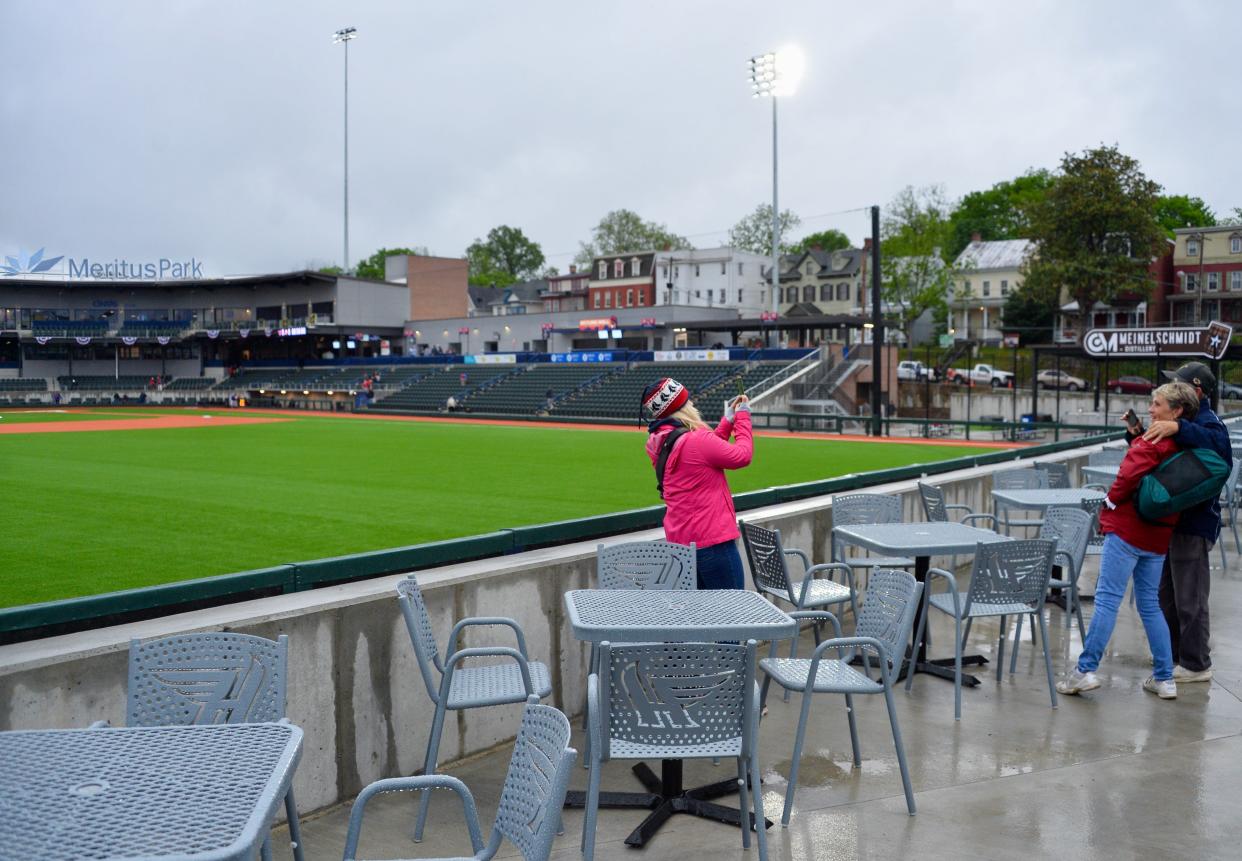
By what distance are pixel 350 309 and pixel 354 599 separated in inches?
2694

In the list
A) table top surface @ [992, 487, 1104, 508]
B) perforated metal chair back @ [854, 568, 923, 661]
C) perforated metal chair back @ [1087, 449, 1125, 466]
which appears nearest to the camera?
perforated metal chair back @ [854, 568, 923, 661]

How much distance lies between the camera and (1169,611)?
288 inches

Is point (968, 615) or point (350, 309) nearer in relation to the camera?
point (968, 615)

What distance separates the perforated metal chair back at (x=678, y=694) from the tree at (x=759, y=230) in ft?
295

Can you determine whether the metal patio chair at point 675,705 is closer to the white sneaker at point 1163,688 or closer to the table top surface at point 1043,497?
the white sneaker at point 1163,688

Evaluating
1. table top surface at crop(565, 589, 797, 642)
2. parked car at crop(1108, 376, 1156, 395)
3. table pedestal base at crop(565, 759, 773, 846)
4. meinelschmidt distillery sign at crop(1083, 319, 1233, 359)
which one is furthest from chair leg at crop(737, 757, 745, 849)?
parked car at crop(1108, 376, 1156, 395)

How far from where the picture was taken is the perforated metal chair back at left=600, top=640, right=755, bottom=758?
13.2 ft

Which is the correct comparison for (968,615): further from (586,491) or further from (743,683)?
(586,491)

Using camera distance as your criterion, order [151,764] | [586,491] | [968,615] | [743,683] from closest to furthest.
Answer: [151,764] < [743,683] < [968,615] < [586,491]

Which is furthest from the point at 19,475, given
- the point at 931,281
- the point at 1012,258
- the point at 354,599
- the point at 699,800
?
the point at 1012,258

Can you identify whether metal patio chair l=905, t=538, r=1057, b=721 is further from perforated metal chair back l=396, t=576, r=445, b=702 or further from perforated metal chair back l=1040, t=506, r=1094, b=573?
perforated metal chair back l=396, t=576, r=445, b=702

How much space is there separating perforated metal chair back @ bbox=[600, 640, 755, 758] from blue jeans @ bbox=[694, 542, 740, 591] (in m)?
2.04

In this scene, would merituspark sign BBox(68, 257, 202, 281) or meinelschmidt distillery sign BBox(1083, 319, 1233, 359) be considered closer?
meinelschmidt distillery sign BBox(1083, 319, 1233, 359)

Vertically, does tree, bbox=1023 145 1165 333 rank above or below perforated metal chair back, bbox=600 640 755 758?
above
